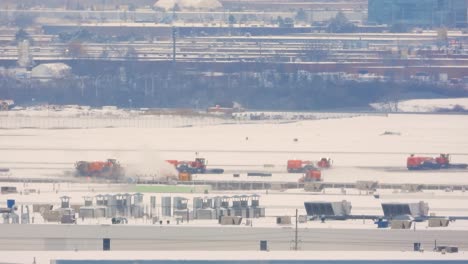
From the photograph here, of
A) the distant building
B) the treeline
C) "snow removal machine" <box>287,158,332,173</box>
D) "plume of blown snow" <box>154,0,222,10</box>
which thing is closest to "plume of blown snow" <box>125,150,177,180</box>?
"snow removal machine" <box>287,158,332,173</box>

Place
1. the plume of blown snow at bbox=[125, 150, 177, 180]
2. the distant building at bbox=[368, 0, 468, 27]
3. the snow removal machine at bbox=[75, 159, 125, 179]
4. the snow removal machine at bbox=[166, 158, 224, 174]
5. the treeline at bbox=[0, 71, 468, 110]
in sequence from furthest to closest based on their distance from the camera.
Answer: the distant building at bbox=[368, 0, 468, 27] < the treeline at bbox=[0, 71, 468, 110] < the snow removal machine at bbox=[166, 158, 224, 174] < the snow removal machine at bbox=[75, 159, 125, 179] < the plume of blown snow at bbox=[125, 150, 177, 180]

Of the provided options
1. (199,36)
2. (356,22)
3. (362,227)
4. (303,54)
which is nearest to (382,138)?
(362,227)

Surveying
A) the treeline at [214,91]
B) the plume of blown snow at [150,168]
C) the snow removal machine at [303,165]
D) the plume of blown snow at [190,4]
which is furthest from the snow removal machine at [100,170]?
the plume of blown snow at [190,4]

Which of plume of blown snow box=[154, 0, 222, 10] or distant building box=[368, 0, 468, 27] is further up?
plume of blown snow box=[154, 0, 222, 10]

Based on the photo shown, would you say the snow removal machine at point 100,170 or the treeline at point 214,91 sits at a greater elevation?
the treeline at point 214,91

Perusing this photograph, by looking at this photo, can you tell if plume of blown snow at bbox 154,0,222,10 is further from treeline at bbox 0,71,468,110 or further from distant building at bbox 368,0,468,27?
treeline at bbox 0,71,468,110

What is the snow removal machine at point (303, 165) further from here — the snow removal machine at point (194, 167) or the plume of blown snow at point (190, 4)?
the plume of blown snow at point (190, 4)
